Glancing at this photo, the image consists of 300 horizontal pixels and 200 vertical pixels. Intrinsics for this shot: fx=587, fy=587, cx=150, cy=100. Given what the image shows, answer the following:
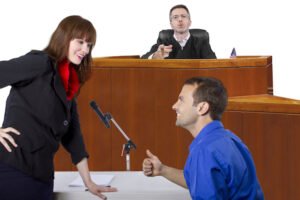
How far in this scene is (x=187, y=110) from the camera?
211 cm

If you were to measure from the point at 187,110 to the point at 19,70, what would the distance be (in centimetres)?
67

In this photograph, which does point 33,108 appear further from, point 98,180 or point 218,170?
point 218,170

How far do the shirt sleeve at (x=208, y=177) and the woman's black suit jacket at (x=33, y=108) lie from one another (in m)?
0.66

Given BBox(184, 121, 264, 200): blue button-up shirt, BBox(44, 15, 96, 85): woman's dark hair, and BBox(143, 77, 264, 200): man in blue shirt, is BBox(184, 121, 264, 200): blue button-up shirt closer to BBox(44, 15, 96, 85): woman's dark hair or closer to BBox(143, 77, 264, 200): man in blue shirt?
BBox(143, 77, 264, 200): man in blue shirt

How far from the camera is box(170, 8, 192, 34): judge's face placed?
219 inches

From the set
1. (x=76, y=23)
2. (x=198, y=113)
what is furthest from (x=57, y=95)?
(x=198, y=113)

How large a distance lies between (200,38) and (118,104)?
1.34 m

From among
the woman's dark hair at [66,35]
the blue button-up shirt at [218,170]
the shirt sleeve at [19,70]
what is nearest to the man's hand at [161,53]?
the woman's dark hair at [66,35]

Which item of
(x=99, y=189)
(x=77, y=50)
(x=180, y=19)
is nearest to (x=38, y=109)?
(x=77, y=50)

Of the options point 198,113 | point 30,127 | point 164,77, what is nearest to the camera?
point 198,113

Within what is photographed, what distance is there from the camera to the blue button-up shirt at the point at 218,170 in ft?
6.31

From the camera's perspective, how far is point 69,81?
95.9 inches

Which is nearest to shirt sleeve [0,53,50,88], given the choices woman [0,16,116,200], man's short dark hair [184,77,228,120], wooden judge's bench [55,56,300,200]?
woman [0,16,116,200]

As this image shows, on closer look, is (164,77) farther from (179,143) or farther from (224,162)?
(224,162)
